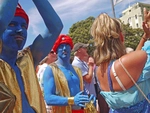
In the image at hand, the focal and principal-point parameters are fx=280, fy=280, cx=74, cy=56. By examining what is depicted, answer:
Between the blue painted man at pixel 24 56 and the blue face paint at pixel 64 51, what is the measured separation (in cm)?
144

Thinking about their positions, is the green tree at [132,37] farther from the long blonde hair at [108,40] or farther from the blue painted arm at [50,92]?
the long blonde hair at [108,40]

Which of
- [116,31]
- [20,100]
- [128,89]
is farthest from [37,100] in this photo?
[116,31]

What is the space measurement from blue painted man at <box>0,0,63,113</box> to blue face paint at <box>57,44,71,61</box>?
4.73 feet

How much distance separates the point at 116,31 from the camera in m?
2.41

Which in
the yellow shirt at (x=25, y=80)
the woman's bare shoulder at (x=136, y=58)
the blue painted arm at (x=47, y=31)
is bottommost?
the woman's bare shoulder at (x=136, y=58)

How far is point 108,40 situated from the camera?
2420 mm

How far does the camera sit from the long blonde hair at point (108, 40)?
7.79 feet

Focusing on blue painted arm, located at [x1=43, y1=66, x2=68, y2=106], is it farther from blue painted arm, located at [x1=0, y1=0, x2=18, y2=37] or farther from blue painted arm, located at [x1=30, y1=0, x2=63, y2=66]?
blue painted arm, located at [x1=0, y1=0, x2=18, y2=37]

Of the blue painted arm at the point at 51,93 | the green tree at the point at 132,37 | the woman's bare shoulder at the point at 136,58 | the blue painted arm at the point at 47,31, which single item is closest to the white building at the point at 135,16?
the green tree at the point at 132,37

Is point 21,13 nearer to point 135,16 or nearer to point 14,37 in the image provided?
point 14,37

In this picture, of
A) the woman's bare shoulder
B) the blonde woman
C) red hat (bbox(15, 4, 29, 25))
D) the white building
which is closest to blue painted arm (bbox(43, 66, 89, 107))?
the blonde woman

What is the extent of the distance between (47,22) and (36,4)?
0.37ft

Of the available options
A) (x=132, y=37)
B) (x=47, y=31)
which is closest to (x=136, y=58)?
(x=47, y=31)

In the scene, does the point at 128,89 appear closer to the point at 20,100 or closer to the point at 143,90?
the point at 143,90
